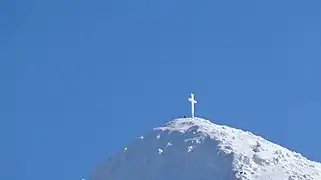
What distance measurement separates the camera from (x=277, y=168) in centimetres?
4506

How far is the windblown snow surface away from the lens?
4462 centimetres

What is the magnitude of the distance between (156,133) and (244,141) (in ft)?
17.9

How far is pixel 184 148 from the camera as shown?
47.2m

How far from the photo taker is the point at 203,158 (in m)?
45.9

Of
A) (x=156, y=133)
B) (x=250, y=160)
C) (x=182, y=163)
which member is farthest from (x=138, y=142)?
(x=250, y=160)

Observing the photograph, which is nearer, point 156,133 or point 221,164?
point 221,164

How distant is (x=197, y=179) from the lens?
1752 inches

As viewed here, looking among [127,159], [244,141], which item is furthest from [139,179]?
[244,141]

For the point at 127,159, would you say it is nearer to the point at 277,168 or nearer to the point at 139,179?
the point at 139,179

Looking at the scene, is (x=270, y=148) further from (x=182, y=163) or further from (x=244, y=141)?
(x=182, y=163)

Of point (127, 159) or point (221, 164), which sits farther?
point (127, 159)

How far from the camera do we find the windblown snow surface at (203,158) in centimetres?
4462

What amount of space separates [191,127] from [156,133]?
2179 mm

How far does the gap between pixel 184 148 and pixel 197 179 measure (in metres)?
3.09
